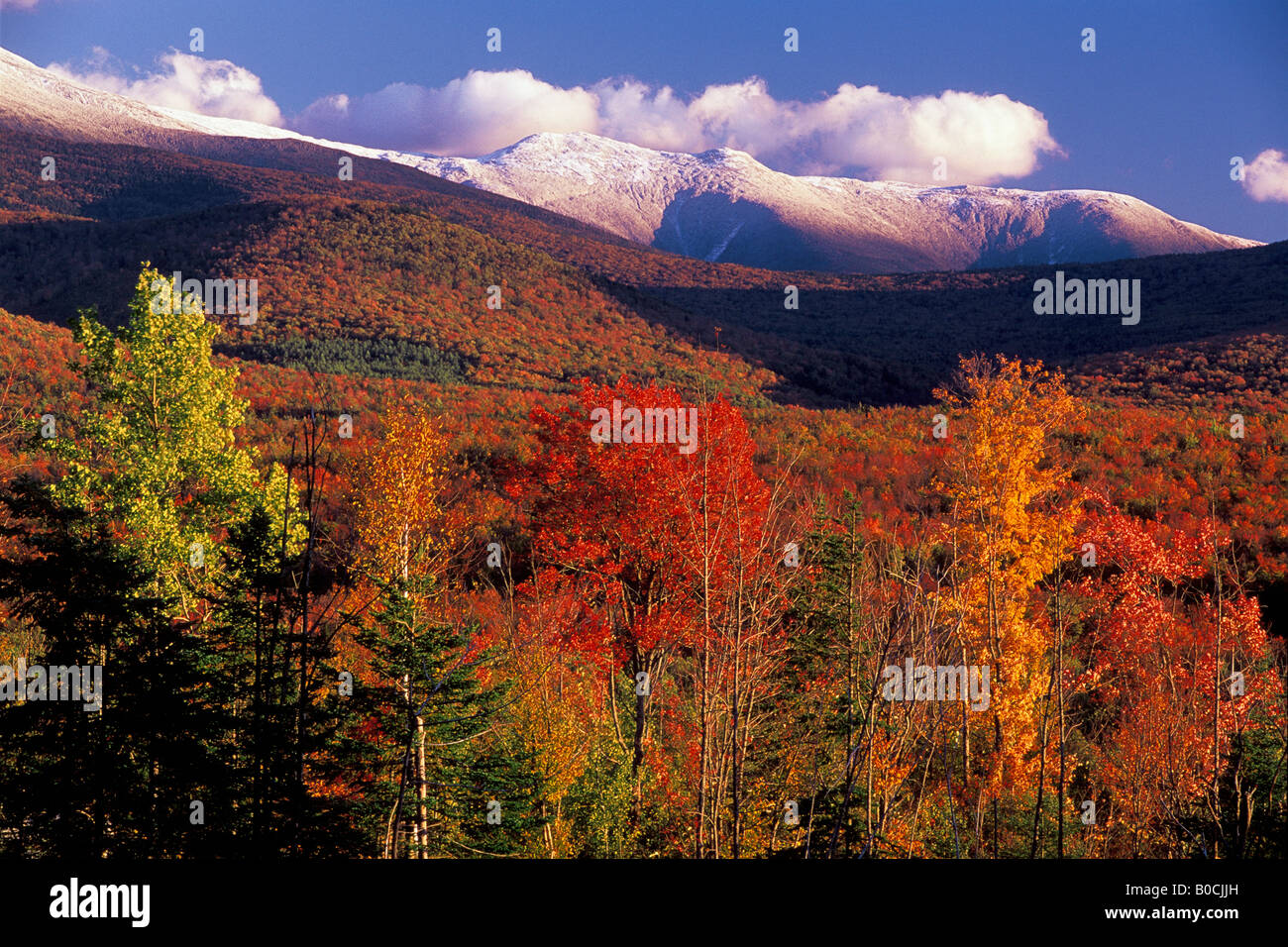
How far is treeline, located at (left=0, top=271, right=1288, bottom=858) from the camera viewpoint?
471 centimetres

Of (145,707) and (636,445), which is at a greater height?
(636,445)

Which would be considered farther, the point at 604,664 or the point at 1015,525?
the point at 1015,525

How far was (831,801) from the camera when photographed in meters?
8.83

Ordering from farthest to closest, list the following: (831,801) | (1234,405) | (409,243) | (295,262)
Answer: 1. (409,243)
2. (295,262)
3. (1234,405)
4. (831,801)

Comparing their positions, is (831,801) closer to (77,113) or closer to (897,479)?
(897,479)

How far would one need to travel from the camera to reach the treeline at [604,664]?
185 inches

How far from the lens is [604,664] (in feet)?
48.7

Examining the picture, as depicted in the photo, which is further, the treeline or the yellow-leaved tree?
the yellow-leaved tree

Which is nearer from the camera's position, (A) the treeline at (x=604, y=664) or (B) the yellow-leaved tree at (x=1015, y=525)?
(A) the treeline at (x=604, y=664)

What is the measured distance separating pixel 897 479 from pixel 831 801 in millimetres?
30654

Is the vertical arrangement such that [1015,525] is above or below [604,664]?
above
